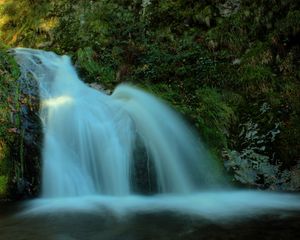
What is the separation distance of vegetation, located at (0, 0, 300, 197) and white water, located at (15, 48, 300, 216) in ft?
1.77

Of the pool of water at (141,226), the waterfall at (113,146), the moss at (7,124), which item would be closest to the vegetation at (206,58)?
the moss at (7,124)

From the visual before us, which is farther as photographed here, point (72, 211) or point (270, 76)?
point (270, 76)

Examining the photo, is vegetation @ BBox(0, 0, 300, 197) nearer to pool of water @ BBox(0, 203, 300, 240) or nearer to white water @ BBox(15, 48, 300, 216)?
white water @ BBox(15, 48, 300, 216)

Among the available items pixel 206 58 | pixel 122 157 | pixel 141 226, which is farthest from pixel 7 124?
pixel 206 58

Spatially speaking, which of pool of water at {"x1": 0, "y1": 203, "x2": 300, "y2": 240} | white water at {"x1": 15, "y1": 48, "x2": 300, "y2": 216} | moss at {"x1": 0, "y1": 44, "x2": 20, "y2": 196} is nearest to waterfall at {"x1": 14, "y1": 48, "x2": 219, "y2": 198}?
white water at {"x1": 15, "y1": 48, "x2": 300, "y2": 216}

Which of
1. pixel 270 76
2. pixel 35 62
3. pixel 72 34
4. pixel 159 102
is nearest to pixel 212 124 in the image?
pixel 159 102

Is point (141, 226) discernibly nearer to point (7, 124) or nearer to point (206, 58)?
point (7, 124)

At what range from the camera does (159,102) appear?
9086 mm

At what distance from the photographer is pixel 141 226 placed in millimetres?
5613

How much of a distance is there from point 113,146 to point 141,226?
2546mm

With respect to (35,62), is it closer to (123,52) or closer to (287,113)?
(123,52)

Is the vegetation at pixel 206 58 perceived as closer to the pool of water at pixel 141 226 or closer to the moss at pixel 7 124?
the moss at pixel 7 124

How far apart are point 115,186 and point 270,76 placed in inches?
160

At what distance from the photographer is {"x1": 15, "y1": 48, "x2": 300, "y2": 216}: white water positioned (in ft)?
23.5
